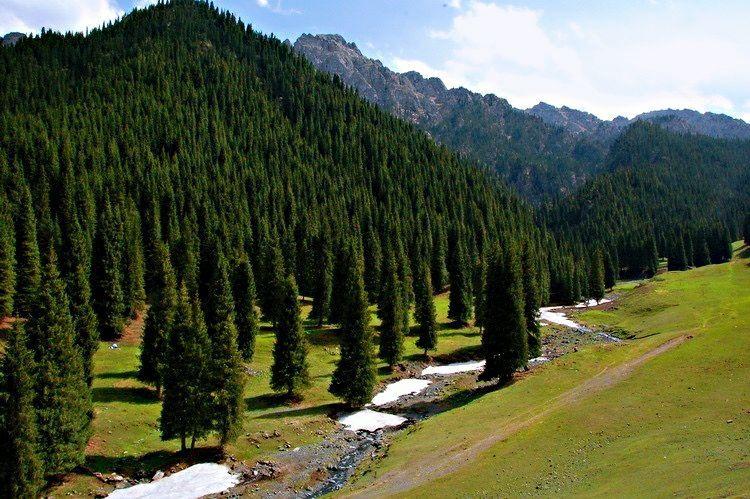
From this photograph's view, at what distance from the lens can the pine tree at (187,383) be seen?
4747 cm

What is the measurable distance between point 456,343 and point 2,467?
70938 millimetres

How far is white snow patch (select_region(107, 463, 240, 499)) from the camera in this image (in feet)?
132

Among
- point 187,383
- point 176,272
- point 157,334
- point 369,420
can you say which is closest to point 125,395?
point 157,334

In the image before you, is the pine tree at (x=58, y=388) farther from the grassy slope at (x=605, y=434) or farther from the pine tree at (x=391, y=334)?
the pine tree at (x=391, y=334)

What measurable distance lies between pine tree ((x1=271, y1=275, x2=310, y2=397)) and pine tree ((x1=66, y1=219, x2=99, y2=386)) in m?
20.1

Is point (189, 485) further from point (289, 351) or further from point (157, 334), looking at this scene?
point (157, 334)

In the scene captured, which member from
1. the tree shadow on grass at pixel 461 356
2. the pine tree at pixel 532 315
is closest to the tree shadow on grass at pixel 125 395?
the tree shadow on grass at pixel 461 356

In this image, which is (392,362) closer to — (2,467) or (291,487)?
(291,487)

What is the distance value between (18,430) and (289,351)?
30.5 meters

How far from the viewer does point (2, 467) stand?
36.1m

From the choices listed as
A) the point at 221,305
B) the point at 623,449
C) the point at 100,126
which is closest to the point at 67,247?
the point at 221,305

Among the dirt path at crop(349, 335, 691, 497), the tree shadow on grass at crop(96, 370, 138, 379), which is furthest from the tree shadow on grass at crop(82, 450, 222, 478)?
the tree shadow on grass at crop(96, 370, 138, 379)

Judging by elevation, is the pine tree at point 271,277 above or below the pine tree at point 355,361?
above

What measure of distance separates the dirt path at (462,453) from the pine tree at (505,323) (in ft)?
34.8
